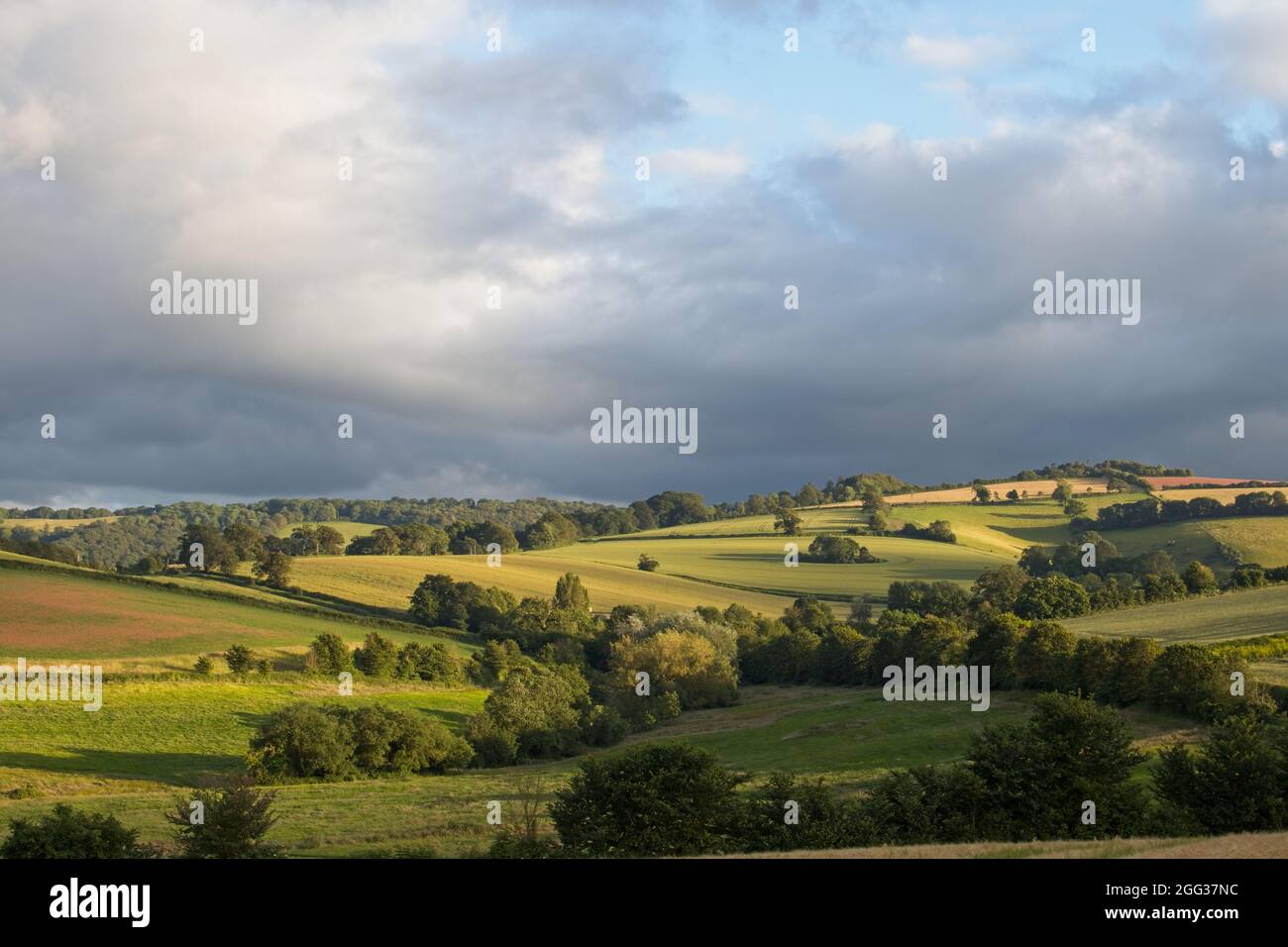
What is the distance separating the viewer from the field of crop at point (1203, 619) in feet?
252

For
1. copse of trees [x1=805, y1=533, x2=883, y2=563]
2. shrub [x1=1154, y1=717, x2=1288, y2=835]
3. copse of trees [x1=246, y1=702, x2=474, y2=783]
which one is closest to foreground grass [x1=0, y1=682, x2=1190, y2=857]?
copse of trees [x1=246, y1=702, x2=474, y2=783]

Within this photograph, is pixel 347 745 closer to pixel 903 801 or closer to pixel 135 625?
pixel 135 625

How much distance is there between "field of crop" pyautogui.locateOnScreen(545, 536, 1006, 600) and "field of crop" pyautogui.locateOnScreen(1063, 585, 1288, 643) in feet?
156

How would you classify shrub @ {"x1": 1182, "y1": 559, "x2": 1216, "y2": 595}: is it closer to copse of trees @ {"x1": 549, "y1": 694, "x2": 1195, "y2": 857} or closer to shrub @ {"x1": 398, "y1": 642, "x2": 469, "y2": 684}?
shrub @ {"x1": 398, "y1": 642, "x2": 469, "y2": 684}

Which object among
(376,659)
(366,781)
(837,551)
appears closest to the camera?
(366,781)

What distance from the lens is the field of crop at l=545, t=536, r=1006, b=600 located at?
509 feet

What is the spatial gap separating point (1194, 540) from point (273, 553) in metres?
129

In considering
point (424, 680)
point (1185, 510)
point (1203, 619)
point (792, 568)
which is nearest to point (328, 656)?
point (424, 680)

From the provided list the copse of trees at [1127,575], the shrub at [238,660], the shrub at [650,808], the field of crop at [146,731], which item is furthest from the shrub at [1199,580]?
the shrub at [650,808]

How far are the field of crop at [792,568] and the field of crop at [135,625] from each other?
5849cm

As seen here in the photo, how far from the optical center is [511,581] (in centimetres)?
14325

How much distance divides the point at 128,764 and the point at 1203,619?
256 ft
